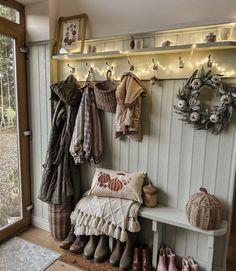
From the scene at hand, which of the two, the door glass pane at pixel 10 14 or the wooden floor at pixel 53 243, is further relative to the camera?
the door glass pane at pixel 10 14

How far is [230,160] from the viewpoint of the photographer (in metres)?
1.71

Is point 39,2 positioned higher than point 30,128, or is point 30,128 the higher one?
point 39,2

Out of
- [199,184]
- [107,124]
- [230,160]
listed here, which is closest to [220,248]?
[199,184]

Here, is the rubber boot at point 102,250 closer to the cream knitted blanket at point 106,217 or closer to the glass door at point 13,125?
the cream knitted blanket at point 106,217

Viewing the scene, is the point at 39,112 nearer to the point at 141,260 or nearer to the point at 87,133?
the point at 87,133

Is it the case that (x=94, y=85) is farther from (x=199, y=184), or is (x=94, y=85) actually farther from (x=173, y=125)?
(x=199, y=184)

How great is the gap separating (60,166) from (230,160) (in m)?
1.45

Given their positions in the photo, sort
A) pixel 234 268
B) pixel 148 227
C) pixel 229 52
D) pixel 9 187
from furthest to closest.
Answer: pixel 9 187 < pixel 148 227 < pixel 234 268 < pixel 229 52

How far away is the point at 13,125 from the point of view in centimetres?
230

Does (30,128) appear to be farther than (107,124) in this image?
Yes

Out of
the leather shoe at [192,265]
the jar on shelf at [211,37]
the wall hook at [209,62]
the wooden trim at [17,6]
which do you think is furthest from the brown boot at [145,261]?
the wooden trim at [17,6]

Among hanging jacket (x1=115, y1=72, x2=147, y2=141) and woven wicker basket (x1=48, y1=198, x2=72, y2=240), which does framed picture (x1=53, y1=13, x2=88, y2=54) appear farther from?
woven wicker basket (x1=48, y1=198, x2=72, y2=240)

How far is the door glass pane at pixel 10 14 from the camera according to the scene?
6.80 ft

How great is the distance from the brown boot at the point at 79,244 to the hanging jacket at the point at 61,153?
0.39m
